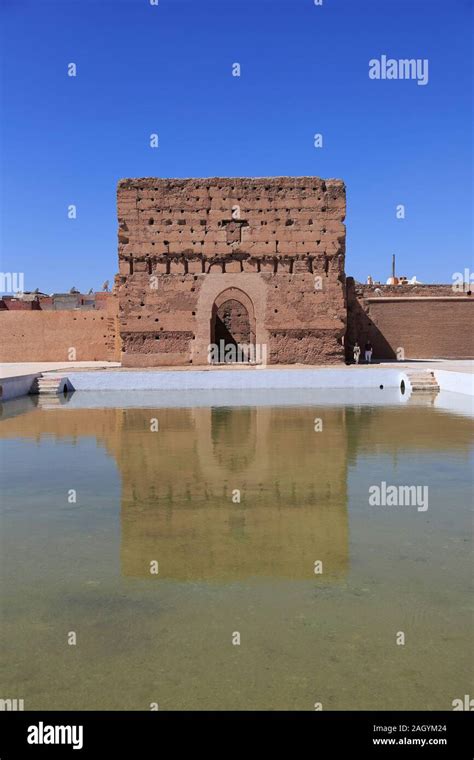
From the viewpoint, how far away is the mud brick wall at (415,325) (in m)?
24.8

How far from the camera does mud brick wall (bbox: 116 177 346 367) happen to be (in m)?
20.6

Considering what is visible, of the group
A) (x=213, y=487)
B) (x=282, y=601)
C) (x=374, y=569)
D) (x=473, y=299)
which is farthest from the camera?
(x=473, y=299)

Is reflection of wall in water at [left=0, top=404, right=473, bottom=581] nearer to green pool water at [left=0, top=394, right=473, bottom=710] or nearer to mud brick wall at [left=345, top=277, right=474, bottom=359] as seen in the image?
green pool water at [left=0, top=394, right=473, bottom=710]

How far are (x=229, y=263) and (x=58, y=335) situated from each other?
28.9ft

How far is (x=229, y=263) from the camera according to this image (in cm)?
2084

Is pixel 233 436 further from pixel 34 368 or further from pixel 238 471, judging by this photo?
pixel 34 368

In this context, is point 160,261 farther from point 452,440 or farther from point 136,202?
point 452,440

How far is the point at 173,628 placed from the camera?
12.2ft

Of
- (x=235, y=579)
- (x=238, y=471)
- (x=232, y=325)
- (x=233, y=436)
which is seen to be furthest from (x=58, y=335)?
(x=235, y=579)

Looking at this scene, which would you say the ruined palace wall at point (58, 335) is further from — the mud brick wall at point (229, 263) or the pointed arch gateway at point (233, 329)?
the mud brick wall at point (229, 263)

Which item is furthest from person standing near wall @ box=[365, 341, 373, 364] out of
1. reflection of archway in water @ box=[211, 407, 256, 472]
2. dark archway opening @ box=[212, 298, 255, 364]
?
reflection of archway in water @ box=[211, 407, 256, 472]

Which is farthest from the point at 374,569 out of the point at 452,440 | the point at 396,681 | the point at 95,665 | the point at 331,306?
the point at 331,306

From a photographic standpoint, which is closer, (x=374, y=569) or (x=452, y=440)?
(x=374, y=569)
